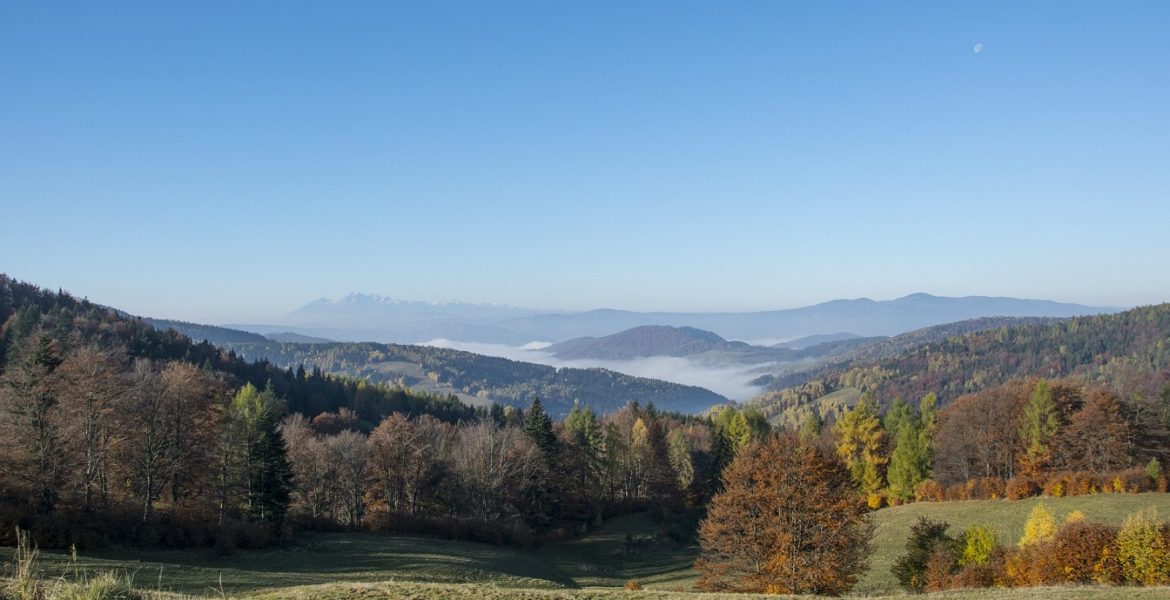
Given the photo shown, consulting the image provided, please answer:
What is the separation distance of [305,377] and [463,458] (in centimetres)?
10445

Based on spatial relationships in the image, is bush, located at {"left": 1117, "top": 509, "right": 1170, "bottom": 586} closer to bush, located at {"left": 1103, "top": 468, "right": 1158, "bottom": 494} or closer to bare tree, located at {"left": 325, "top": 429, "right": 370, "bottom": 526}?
bush, located at {"left": 1103, "top": 468, "right": 1158, "bottom": 494}

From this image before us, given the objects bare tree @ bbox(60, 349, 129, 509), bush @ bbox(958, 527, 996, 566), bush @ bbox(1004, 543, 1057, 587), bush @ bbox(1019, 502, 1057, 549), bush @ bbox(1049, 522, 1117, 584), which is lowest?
bush @ bbox(1019, 502, 1057, 549)

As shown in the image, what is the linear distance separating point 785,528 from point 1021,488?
137 feet

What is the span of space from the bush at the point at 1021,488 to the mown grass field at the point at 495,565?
1249 mm

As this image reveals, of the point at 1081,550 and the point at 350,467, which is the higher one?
the point at 1081,550

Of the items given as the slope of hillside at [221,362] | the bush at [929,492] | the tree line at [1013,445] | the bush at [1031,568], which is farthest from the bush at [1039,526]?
the slope of hillside at [221,362]

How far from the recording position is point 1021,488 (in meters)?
58.6

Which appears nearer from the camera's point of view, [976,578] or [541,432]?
[976,578]

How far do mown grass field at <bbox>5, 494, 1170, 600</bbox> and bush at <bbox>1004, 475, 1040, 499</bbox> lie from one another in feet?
4.10

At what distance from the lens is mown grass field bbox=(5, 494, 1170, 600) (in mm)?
16792

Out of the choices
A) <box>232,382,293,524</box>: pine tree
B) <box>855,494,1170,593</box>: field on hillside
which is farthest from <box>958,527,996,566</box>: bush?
<box>232,382,293,524</box>: pine tree

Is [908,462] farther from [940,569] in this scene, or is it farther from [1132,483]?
[940,569]

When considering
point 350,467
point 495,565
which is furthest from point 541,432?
point 495,565

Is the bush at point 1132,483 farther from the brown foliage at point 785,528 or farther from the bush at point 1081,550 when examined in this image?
the brown foliage at point 785,528
